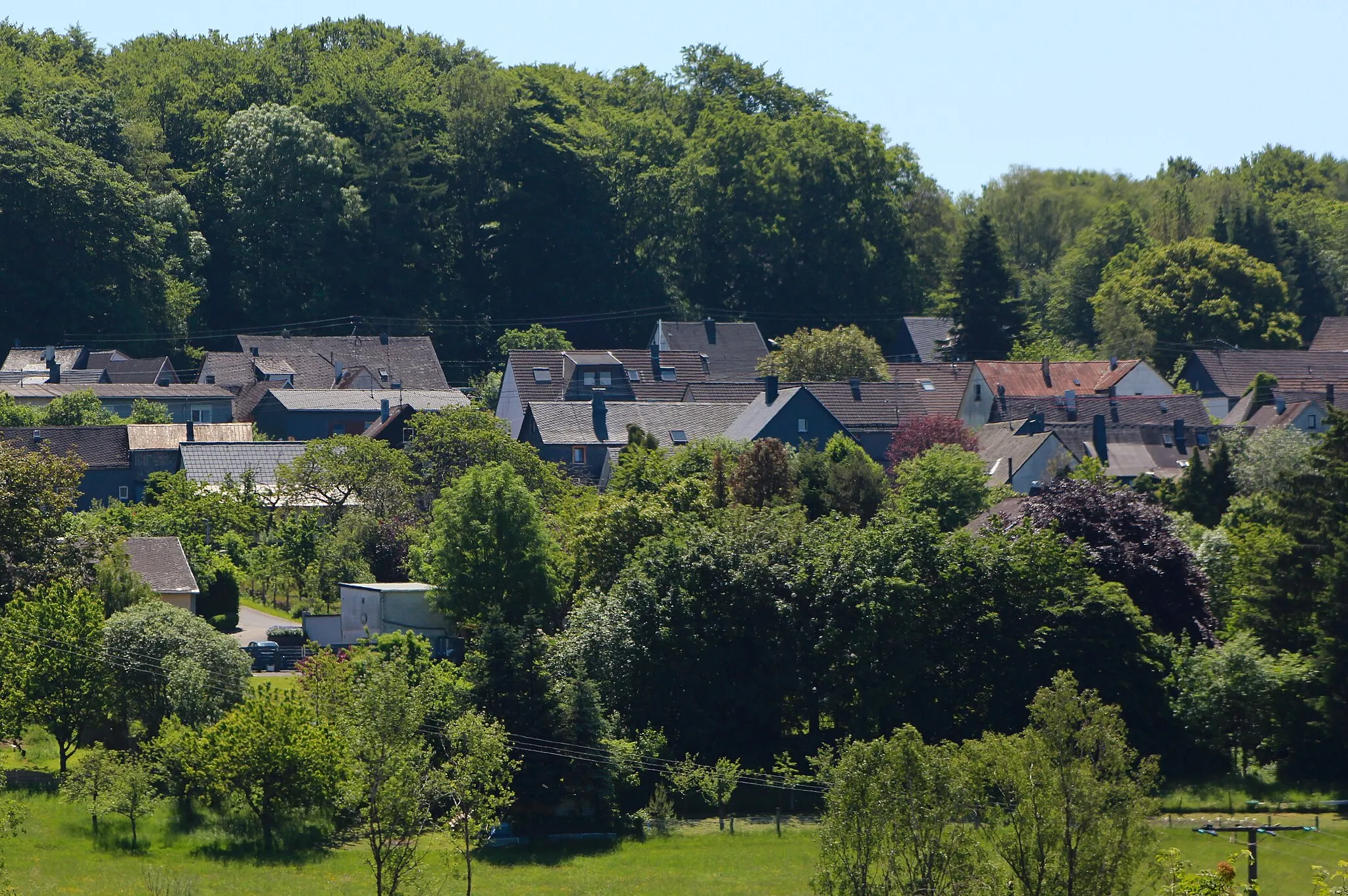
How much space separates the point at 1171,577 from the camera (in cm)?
4566

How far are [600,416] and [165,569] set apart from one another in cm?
2743

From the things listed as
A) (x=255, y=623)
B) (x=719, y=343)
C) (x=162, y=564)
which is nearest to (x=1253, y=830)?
(x=162, y=564)

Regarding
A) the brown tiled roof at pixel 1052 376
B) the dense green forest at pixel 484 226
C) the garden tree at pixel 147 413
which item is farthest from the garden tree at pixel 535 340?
the brown tiled roof at pixel 1052 376

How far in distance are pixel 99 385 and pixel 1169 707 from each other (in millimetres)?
57451

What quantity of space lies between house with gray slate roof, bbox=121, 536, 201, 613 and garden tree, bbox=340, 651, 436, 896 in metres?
14.8

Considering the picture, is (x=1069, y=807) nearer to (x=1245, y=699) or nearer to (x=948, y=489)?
(x=1245, y=699)

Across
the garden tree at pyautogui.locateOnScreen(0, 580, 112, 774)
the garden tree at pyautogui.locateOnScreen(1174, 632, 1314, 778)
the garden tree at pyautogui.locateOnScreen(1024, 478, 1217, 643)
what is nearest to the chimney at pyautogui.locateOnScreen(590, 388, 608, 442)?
the garden tree at pyautogui.locateOnScreen(1024, 478, 1217, 643)

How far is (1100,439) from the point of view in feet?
246

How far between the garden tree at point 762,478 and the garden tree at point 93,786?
2310cm

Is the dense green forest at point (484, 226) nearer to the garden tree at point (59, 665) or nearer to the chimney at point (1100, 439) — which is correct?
the chimney at point (1100, 439)

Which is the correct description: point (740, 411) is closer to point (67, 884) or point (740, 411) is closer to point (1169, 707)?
point (1169, 707)

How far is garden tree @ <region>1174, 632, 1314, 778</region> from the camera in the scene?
4088cm

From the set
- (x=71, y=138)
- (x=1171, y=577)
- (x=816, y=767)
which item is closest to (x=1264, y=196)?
(x=71, y=138)

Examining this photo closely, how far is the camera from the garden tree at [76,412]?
7700 centimetres
